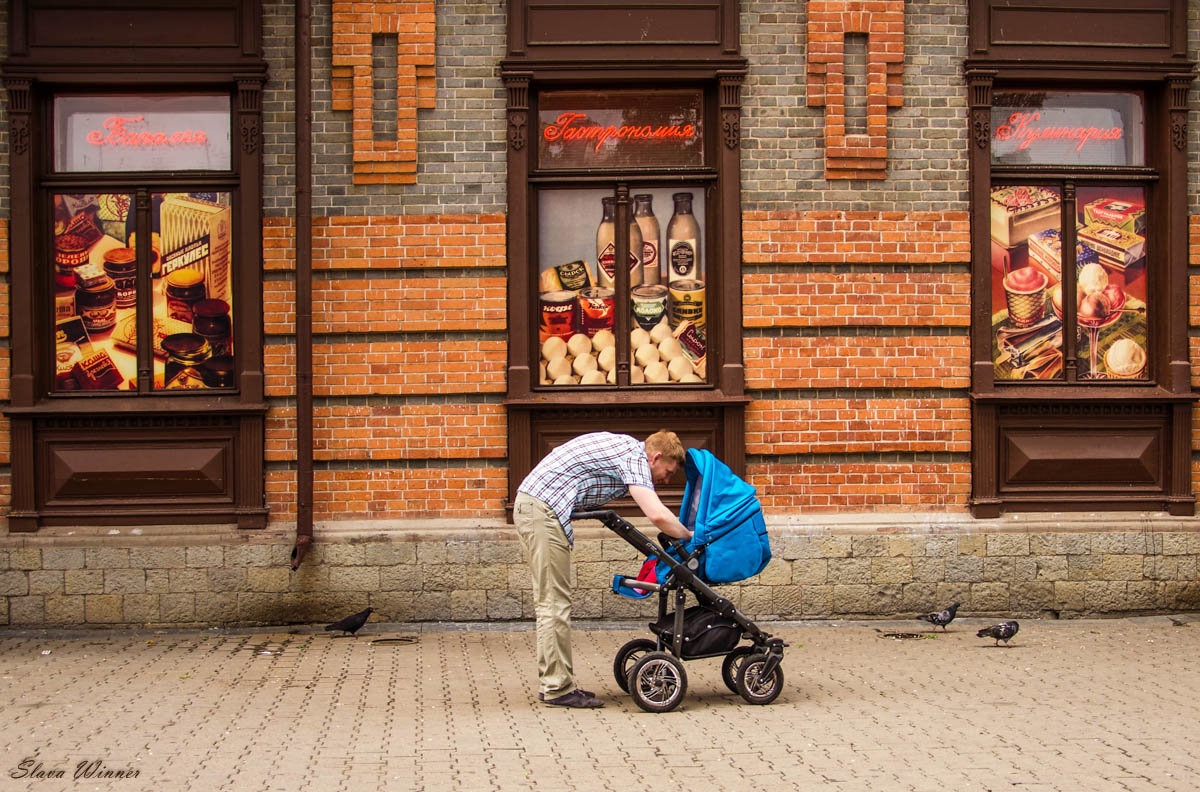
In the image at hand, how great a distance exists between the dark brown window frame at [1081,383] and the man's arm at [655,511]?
3.91m

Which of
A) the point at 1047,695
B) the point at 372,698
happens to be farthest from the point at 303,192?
the point at 1047,695

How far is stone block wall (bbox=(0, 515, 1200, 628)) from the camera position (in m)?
9.36

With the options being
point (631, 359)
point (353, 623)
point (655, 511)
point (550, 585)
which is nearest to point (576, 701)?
point (550, 585)

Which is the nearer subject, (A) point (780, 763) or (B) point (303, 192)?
(A) point (780, 763)

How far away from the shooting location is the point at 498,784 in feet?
18.0

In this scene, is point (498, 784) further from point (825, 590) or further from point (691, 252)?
point (691, 252)

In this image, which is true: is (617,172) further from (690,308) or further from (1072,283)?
(1072,283)

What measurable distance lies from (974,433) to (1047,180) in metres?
2.15

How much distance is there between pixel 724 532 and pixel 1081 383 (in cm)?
455

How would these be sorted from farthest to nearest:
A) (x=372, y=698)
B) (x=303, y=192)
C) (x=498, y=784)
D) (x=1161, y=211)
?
1. (x=1161, y=211)
2. (x=303, y=192)
3. (x=372, y=698)
4. (x=498, y=784)

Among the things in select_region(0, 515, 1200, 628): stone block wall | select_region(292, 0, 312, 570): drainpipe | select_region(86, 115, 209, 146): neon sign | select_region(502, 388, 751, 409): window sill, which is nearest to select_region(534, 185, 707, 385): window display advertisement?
select_region(502, 388, 751, 409): window sill

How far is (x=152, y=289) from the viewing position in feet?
31.8

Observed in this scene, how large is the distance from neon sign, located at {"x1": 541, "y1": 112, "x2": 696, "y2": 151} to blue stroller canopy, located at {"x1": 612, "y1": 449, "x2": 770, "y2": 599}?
3.83 m

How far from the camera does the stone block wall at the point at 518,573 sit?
30.7 ft
